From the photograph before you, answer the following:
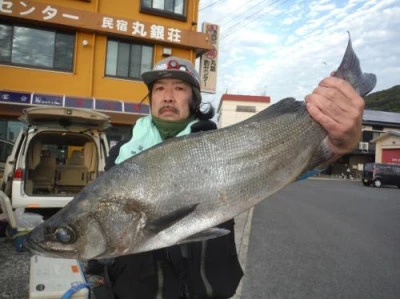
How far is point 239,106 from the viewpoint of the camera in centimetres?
5694

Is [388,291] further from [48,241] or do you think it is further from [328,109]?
[48,241]

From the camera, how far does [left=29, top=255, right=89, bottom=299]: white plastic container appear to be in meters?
3.54

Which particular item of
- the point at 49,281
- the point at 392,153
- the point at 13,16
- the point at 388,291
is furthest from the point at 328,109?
the point at 392,153

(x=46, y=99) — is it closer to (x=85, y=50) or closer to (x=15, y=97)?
(x=15, y=97)

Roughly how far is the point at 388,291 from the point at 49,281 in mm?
4811

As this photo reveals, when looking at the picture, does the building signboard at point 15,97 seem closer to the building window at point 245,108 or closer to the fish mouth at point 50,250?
the fish mouth at point 50,250

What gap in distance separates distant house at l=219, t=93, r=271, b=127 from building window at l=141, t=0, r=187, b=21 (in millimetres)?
36896

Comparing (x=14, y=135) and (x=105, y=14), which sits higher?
(x=105, y=14)

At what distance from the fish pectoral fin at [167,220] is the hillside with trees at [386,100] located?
271 feet

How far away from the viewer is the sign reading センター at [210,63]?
19.2 meters

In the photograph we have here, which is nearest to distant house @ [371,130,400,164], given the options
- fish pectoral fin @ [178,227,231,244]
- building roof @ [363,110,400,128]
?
building roof @ [363,110,400,128]

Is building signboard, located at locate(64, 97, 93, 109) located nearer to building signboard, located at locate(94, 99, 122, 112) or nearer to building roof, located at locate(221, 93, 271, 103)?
building signboard, located at locate(94, 99, 122, 112)

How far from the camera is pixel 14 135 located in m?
15.4

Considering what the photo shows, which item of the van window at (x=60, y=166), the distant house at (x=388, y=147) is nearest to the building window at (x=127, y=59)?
the van window at (x=60, y=166)
